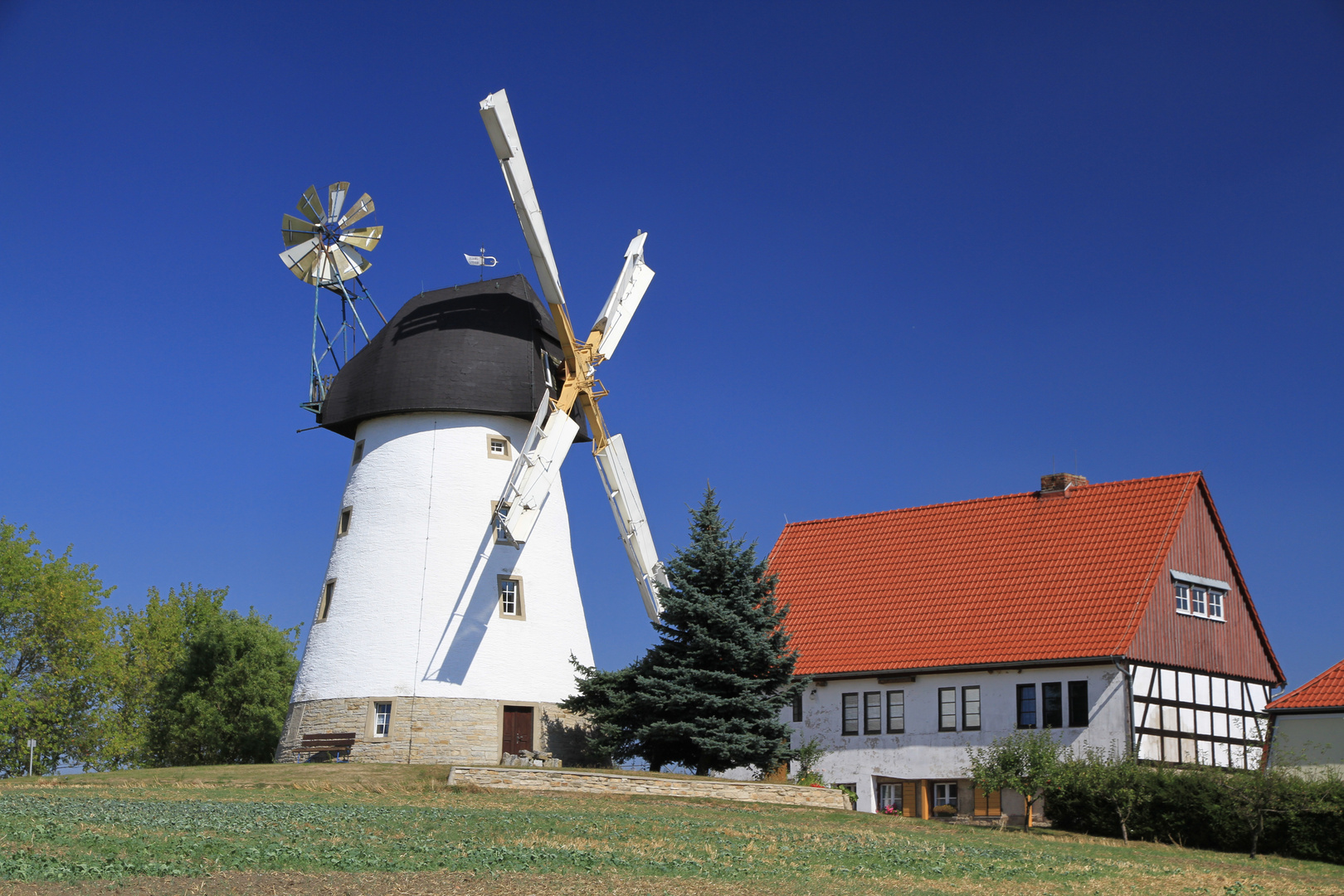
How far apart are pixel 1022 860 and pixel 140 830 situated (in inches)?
490

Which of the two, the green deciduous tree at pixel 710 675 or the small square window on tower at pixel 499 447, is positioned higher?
the small square window on tower at pixel 499 447

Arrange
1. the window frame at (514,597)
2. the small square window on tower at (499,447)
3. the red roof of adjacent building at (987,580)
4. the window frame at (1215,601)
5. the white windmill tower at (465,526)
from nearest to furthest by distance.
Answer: the red roof of adjacent building at (987,580) < the white windmill tower at (465,526) < the window frame at (1215,601) < the window frame at (514,597) < the small square window on tower at (499,447)

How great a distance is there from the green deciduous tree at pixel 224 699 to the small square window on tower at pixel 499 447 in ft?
67.1

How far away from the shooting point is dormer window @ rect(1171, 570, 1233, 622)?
30.3m

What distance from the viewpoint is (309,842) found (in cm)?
1562

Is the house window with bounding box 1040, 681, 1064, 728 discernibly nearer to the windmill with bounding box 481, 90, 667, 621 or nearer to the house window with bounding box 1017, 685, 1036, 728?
the house window with bounding box 1017, 685, 1036, 728

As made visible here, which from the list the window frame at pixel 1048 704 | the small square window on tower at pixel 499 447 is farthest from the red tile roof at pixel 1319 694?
the small square window on tower at pixel 499 447

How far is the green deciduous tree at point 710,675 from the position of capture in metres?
28.1

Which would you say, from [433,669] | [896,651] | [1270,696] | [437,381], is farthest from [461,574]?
[1270,696]

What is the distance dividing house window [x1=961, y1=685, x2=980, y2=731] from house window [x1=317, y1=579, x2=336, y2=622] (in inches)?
624

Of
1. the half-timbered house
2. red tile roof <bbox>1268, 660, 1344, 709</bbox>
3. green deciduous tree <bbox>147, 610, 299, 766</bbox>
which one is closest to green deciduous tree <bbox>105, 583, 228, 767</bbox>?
green deciduous tree <bbox>147, 610, 299, 766</bbox>

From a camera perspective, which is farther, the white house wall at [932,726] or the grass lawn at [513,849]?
the white house wall at [932,726]

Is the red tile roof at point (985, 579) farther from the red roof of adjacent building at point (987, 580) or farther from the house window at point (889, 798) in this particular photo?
the house window at point (889, 798)

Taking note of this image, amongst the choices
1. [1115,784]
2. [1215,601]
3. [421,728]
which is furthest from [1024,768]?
[421,728]
